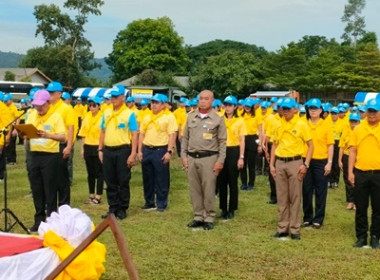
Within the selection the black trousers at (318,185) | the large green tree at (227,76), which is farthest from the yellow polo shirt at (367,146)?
the large green tree at (227,76)

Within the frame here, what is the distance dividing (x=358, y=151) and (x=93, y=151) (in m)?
5.10

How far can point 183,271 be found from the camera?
599 centimetres

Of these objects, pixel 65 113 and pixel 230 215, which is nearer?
pixel 65 113

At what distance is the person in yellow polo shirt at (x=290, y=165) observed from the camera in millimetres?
7410

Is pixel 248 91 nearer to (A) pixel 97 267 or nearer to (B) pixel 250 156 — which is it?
(B) pixel 250 156

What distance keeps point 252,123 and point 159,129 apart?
12.9 feet

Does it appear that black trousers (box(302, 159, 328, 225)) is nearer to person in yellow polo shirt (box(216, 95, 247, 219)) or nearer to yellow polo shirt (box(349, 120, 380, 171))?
person in yellow polo shirt (box(216, 95, 247, 219))

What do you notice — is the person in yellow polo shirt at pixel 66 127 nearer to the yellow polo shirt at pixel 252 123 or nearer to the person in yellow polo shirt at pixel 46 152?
the person in yellow polo shirt at pixel 46 152

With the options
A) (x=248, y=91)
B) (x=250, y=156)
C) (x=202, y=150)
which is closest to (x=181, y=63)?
(x=248, y=91)

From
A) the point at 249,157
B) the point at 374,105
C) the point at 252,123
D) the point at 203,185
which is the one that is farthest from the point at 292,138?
the point at 252,123

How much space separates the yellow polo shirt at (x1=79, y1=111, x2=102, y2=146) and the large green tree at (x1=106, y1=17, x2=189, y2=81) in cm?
5819

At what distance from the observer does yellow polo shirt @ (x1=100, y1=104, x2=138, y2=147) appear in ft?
28.2

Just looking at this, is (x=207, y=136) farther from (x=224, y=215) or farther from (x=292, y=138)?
(x=224, y=215)

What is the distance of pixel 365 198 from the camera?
278 inches
